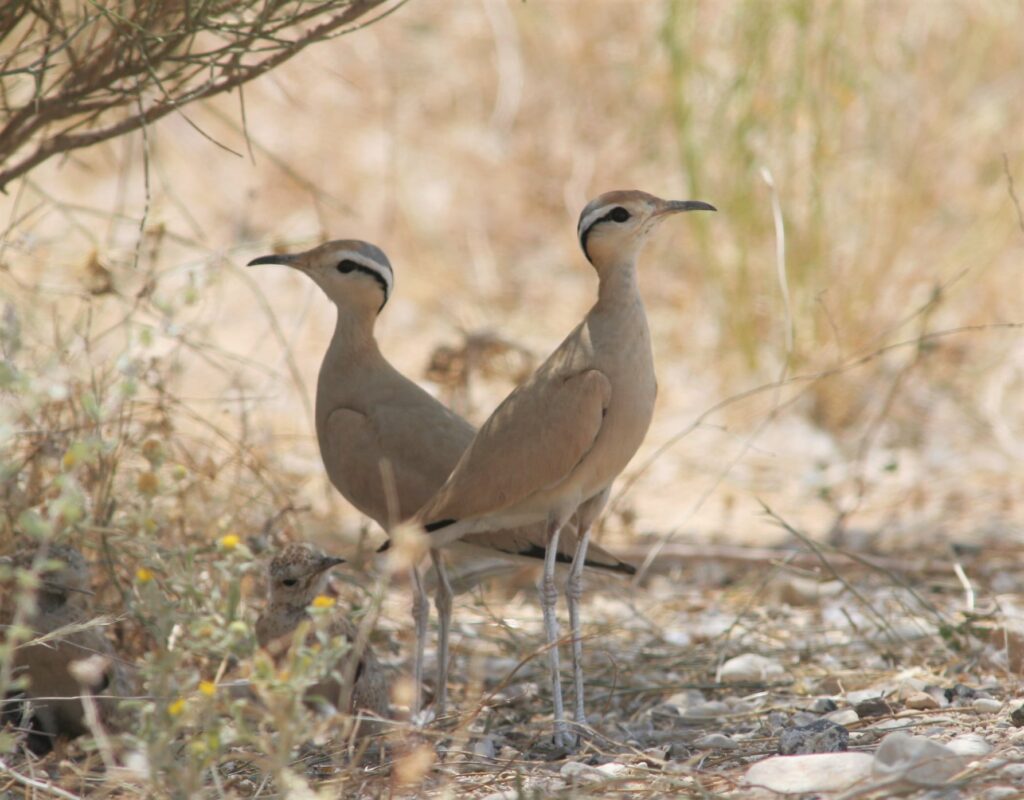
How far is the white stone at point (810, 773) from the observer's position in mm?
2861

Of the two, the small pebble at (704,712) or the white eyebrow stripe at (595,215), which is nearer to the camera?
the white eyebrow stripe at (595,215)

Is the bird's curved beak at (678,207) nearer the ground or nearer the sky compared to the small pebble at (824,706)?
nearer the sky

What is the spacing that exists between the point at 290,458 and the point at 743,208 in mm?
2519

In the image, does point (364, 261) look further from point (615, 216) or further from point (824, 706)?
point (824, 706)

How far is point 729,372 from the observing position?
7594 millimetres

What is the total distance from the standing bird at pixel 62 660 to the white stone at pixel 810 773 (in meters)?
1.66

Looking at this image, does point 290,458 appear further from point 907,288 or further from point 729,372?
point 907,288

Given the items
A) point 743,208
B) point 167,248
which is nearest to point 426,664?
point 743,208

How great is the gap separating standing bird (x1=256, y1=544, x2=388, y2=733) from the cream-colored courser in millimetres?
171

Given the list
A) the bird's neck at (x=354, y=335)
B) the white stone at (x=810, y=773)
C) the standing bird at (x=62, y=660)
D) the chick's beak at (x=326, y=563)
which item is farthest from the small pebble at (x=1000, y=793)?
the bird's neck at (x=354, y=335)

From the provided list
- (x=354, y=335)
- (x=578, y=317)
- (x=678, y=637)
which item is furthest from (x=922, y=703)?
(x=578, y=317)

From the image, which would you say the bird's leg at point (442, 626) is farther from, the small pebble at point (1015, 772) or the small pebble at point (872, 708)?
the small pebble at point (1015, 772)

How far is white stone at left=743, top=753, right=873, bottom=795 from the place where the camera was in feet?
9.39

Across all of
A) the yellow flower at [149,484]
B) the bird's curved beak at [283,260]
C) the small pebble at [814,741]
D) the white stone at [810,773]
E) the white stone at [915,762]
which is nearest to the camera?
the white stone at [915,762]
